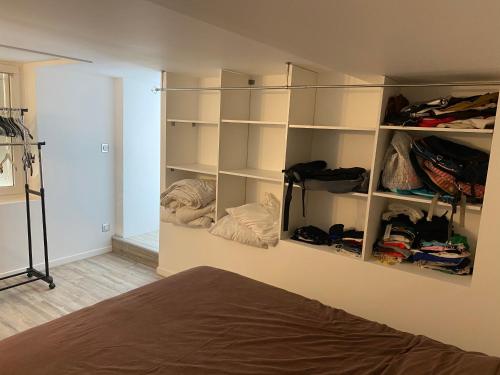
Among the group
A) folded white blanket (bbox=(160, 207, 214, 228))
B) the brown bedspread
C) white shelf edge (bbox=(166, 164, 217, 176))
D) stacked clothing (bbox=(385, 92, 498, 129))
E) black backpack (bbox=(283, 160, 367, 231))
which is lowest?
the brown bedspread

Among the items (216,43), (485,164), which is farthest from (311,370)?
(216,43)

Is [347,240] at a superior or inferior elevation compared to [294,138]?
inferior

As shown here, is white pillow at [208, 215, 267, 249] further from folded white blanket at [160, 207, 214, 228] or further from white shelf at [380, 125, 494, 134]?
white shelf at [380, 125, 494, 134]

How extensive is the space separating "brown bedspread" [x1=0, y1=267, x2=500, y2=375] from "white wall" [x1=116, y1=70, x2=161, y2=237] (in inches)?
106

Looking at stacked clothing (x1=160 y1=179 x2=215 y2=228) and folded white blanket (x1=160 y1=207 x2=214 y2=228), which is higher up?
A: stacked clothing (x1=160 y1=179 x2=215 y2=228)

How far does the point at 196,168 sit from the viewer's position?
3.68 m

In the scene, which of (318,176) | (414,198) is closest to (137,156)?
(318,176)

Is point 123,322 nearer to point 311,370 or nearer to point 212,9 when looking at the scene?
point 311,370

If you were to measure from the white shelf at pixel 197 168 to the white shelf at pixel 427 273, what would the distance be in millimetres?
1672

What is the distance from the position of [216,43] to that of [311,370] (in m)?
1.82

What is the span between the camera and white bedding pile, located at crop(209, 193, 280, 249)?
3.05m

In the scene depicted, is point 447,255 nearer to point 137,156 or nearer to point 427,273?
point 427,273

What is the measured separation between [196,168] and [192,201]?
1.23ft

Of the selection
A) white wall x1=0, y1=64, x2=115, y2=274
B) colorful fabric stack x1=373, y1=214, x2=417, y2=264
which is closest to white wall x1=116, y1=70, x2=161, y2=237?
white wall x1=0, y1=64, x2=115, y2=274
